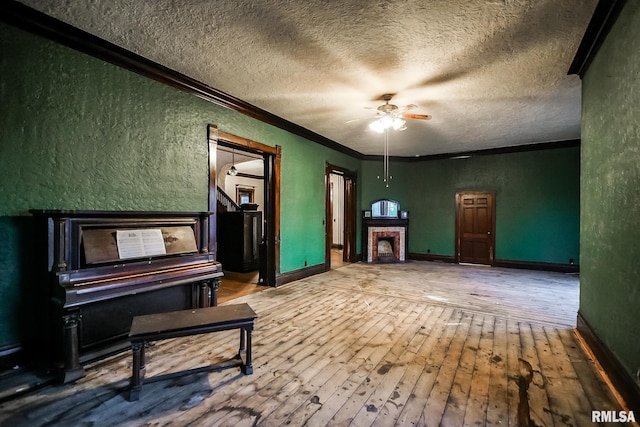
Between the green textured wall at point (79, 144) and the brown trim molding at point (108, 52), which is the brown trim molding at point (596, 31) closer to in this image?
the brown trim molding at point (108, 52)

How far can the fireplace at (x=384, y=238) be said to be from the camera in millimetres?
7758

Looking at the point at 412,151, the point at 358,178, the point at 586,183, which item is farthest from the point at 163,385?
the point at 412,151

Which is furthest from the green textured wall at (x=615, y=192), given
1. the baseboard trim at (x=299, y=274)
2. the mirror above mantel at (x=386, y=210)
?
the mirror above mantel at (x=386, y=210)

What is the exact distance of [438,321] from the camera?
135 inches

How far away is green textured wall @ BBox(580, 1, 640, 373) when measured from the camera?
1.93m

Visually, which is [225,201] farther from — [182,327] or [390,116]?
[182,327]

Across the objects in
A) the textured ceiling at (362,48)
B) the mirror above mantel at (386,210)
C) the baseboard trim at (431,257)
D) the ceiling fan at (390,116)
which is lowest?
the baseboard trim at (431,257)

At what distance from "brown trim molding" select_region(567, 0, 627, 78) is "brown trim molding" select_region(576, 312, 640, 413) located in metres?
2.55

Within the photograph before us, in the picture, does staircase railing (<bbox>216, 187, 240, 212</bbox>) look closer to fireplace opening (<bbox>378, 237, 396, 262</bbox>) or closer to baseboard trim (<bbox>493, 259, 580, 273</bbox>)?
fireplace opening (<bbox>378, 237, 396, 262</bbox>)

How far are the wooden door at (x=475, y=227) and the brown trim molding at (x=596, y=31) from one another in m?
4.57

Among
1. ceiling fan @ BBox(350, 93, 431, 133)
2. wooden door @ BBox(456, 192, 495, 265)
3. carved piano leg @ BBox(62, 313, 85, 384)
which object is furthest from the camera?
wooden door @ BBox(456, 192, 495, 265)

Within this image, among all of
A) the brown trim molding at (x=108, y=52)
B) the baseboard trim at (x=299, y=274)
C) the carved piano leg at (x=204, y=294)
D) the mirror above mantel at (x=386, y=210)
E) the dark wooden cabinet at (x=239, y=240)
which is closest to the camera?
the brown trim molding at (x=108, y=52)

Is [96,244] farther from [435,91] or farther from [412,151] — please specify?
[412,151]

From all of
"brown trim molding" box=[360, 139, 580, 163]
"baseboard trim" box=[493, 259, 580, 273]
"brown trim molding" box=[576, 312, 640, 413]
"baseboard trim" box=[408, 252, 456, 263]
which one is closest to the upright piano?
"brown trim molding" box=[576, 312, 640, 413]
